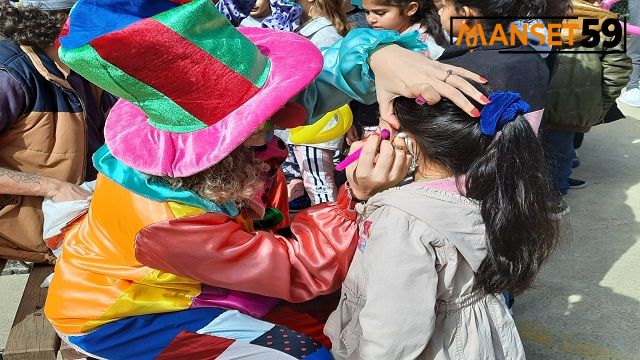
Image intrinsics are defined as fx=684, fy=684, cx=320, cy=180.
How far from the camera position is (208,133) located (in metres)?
1.75

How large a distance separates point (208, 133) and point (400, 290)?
0.62 metres

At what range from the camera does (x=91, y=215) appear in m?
2.02

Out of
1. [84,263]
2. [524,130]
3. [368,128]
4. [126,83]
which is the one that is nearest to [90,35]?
[126,83]

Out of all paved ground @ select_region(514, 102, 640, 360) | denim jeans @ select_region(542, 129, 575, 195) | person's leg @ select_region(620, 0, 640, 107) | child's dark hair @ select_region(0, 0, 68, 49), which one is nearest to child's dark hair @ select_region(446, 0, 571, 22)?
denim jeans @ select_region(542, 129, 575, 195)

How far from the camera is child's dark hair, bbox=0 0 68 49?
254 cm

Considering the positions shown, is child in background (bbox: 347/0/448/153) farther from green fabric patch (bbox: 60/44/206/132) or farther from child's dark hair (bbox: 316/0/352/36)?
green fabric patch (bbox: 60/44/206/132)

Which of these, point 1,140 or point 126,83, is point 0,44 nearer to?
point 1,140

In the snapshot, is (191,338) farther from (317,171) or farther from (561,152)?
(561,152)

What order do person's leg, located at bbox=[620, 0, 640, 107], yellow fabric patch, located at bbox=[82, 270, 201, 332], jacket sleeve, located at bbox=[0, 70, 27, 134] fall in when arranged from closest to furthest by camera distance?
yellow fabric patch, located at bbox=[82, 270, 201, 332], jacket sleeve, located at bbox=[0, 70, 27, 134], person's leg, located at bbox=[620, 0, 640, 107]

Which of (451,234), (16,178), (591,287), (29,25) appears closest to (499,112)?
(451,234)

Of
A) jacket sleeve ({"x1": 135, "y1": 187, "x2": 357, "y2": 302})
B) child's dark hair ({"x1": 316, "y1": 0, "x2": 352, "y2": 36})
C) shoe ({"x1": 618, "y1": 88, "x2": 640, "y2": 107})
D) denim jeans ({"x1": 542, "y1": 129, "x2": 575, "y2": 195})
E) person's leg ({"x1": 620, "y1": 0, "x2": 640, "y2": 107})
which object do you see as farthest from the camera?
person's leg ({"x1": 620, "y1": 0, "x2": 640, "y2": 107})

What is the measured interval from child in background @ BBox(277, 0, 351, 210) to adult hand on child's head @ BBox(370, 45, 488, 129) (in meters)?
1.74

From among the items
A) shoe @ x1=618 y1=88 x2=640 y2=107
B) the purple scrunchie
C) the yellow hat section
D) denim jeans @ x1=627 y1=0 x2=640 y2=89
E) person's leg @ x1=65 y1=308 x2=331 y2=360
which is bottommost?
shoe @ x1=618 y1=88 x2=640 y2=107

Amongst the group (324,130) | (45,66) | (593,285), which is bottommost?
(593,285)
